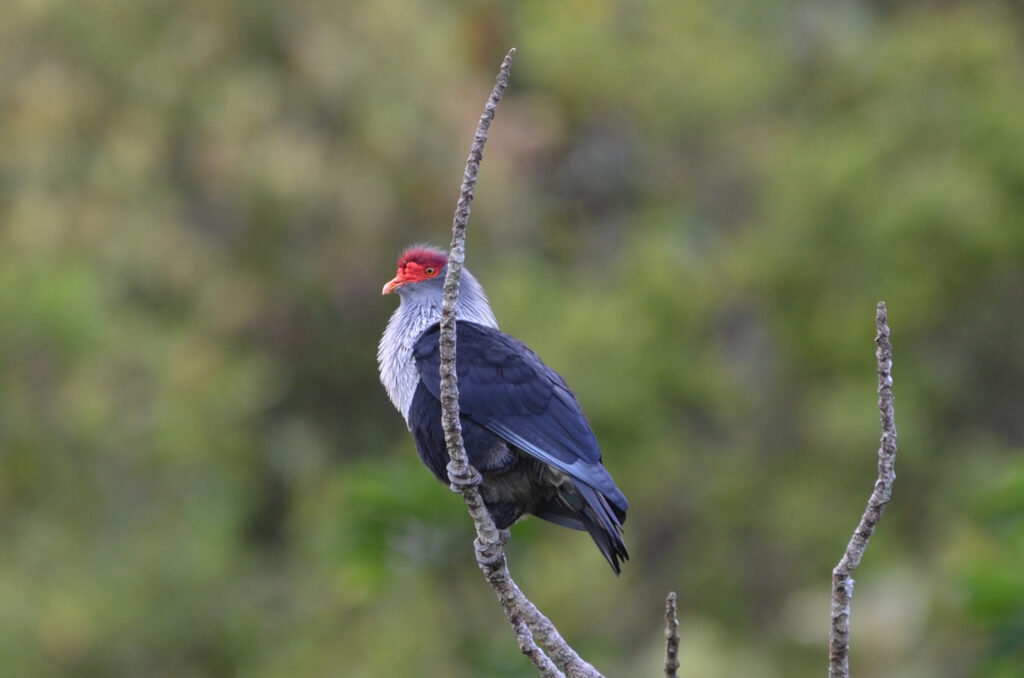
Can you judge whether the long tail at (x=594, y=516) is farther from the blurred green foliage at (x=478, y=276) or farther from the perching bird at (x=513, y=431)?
the blurred green foliage at (x=478, y=276)

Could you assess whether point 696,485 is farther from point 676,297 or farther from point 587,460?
point 587,460

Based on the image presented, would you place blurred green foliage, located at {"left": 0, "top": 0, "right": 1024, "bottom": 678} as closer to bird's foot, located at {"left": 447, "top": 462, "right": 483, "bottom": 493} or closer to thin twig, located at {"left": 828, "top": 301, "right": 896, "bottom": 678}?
bird's foot, located at {"left": 447, "top": 462, "right": 483, "bottom": 493}

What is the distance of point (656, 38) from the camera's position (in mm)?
11875

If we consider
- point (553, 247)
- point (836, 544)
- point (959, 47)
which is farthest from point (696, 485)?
point (959, 47)

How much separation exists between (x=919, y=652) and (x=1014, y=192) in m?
4.17

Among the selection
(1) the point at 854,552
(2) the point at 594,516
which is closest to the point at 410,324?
(2) the point at 594,516

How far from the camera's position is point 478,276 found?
34.8ft

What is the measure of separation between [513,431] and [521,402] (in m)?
0.11

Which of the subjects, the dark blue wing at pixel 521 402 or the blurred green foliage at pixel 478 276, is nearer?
the dark blue wing at pixel 521 402

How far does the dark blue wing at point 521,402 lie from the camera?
372cm

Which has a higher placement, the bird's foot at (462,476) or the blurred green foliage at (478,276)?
the blurred green foliage at (478,276)

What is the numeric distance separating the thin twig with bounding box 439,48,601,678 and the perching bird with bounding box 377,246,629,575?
0.28m

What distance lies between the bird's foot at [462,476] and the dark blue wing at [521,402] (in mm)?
335

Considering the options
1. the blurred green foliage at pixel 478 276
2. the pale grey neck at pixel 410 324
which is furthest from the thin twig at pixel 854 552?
the blurred green foliage at pixel 478 276
